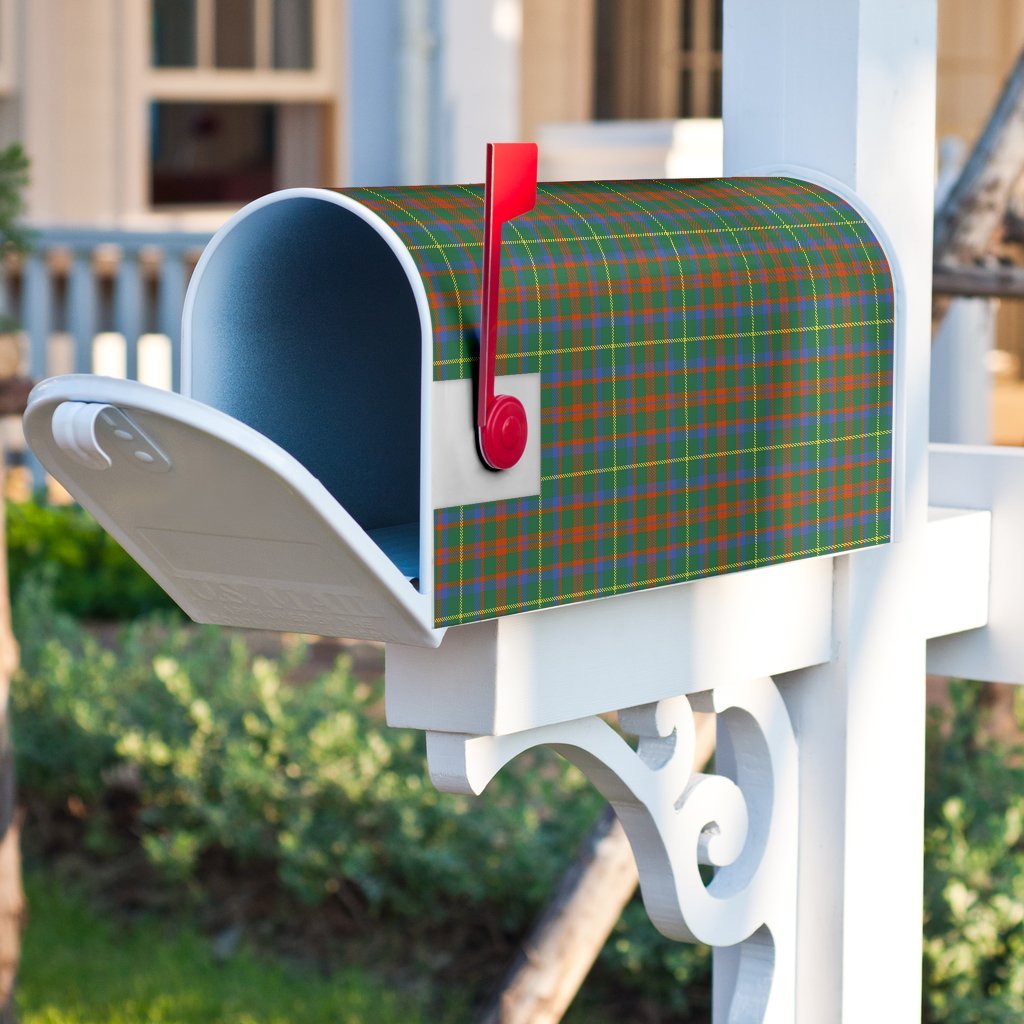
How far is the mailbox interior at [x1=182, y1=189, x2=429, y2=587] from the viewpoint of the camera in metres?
1.15

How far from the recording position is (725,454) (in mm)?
1258

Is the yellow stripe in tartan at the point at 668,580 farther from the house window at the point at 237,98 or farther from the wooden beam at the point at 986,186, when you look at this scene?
the house window at the point at 237,98

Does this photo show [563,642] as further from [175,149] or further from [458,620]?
[175,149]

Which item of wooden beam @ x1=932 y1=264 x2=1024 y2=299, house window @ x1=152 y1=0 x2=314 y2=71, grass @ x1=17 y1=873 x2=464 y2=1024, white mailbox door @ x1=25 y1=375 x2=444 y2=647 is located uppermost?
house window @ x1=152 y1=0 x2=314 y2=71

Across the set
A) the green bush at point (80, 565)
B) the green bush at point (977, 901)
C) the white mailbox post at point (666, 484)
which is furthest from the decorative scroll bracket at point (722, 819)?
the green bush at point (80, 565)

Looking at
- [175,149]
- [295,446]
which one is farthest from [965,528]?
[175,149]

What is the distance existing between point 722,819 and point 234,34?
8.03 m

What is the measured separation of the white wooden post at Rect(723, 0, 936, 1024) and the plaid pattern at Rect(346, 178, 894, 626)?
0.23 ft

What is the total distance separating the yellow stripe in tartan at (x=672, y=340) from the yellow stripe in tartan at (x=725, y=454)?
64mm

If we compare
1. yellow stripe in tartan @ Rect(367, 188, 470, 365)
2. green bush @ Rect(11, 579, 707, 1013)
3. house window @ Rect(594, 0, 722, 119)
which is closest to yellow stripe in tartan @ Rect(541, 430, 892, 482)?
yellow stripe in tartan @ Rect(367, 188, 470, 365)

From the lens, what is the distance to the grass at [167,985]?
3.44 meters

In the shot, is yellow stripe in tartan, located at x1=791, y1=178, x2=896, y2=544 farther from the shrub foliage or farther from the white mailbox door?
the shrub foliage

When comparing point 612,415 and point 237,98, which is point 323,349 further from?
point 237,98

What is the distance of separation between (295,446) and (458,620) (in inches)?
10.1
